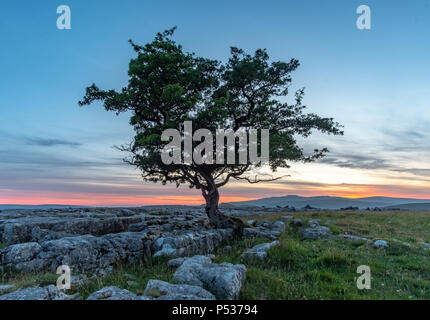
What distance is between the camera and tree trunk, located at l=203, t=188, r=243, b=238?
20.8 metres

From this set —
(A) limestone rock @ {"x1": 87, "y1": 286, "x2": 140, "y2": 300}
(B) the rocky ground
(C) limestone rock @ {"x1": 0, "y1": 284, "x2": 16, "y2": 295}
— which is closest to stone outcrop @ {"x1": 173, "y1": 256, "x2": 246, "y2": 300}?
(B) the rocky ground

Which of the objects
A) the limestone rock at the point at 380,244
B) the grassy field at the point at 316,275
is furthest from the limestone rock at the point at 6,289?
the limestone rock at the point at 380,244

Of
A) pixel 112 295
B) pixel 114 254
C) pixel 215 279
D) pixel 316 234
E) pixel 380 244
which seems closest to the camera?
pixel 112 295

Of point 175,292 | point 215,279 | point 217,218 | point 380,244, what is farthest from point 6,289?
point 380,244

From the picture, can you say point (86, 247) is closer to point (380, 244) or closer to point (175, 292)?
point (175, 292)

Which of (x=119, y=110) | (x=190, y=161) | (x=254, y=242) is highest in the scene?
(x=119, y=110)

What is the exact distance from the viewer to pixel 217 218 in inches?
849

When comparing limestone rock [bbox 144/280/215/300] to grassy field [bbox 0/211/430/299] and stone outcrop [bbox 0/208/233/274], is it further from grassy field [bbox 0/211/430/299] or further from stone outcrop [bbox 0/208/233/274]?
stone outcrop [bbox 0/208/233/274]

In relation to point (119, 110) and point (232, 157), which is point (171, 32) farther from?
point (232, 157)

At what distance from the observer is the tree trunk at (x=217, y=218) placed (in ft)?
68.2

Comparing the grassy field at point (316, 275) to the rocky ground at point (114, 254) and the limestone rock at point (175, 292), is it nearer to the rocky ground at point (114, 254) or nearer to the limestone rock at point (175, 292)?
the rocky ground at point (114, 254)
